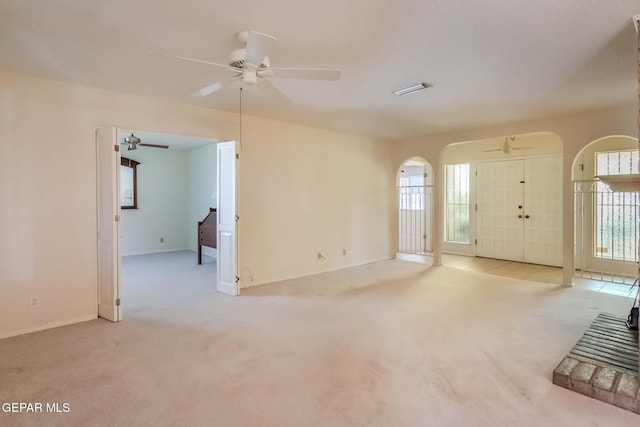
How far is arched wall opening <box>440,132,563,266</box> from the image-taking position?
6.58 metres

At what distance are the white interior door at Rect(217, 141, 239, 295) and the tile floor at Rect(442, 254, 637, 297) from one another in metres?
4.24

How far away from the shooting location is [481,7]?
2.18m

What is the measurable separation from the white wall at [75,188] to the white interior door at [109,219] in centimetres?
10

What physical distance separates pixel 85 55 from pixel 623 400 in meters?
4.74

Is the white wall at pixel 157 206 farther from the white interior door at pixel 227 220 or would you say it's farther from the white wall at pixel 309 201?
the white wall at pixel 309 201

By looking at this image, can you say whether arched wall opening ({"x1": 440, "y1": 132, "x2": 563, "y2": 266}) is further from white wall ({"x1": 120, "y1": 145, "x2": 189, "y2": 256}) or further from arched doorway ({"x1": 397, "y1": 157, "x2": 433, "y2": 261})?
white wall ({"x1": 120, "y1": 145, "x2": 189, "y2": 256})

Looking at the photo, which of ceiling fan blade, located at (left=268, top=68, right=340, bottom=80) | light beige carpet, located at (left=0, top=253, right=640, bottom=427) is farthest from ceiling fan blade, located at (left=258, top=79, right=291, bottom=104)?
light beige carpet, located at (left=0, top=253, right=640, bottom=427)

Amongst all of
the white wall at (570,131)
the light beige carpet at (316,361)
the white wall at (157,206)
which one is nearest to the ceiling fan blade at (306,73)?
the light beige carpet at (316,361)

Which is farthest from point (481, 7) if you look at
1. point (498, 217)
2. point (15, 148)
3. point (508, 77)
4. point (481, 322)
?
point (498, 217)

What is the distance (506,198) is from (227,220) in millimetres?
5818

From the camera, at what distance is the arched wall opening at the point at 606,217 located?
17.9 feet

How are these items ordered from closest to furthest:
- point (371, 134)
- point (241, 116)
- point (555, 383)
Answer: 1. point (555, 383)
2. point (241, 116)
3. point (371, 134)

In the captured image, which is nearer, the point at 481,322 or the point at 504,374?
the point at 504,374

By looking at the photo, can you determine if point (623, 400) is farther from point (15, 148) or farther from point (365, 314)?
point (15, 148)
